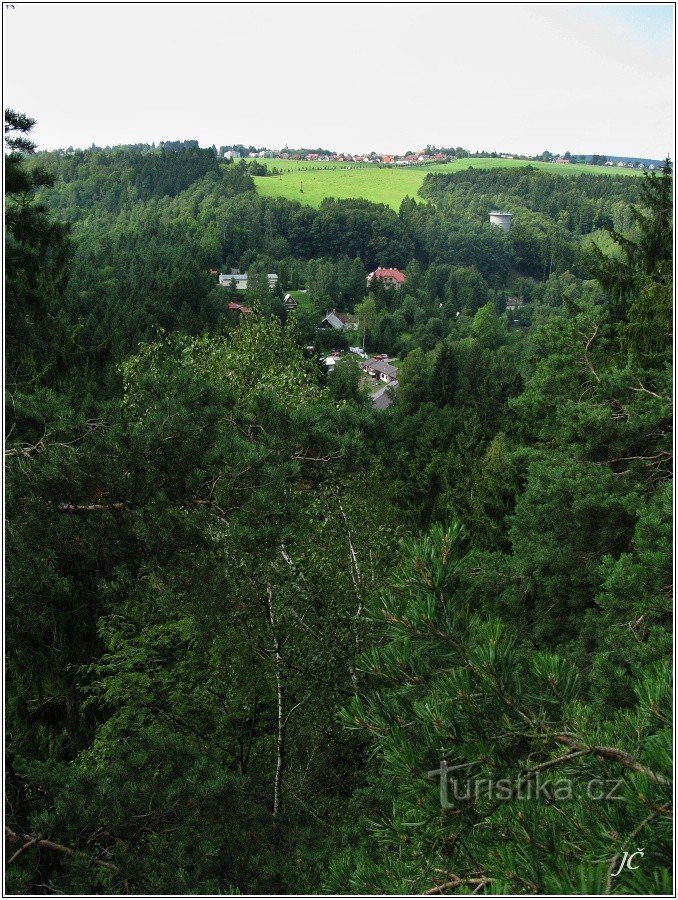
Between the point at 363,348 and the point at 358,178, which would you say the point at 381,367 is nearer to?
the point at 363,348

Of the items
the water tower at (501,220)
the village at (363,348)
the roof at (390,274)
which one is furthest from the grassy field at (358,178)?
the village at (363,348)

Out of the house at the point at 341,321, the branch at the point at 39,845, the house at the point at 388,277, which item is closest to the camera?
the branch at the point at 39,845

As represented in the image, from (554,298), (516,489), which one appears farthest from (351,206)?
(516,489)

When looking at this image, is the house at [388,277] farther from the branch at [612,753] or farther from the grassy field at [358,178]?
the branch at [612,753]

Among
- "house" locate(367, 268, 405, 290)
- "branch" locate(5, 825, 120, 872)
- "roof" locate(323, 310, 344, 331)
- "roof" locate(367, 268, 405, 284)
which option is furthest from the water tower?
"branch" locate(5, 825, 120, 872)

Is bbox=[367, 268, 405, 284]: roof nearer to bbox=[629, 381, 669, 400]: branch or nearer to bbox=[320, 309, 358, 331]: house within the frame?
bbox=[320, 309, 358, 331]: house

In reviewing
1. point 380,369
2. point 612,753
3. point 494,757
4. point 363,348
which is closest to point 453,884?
point 494,757
